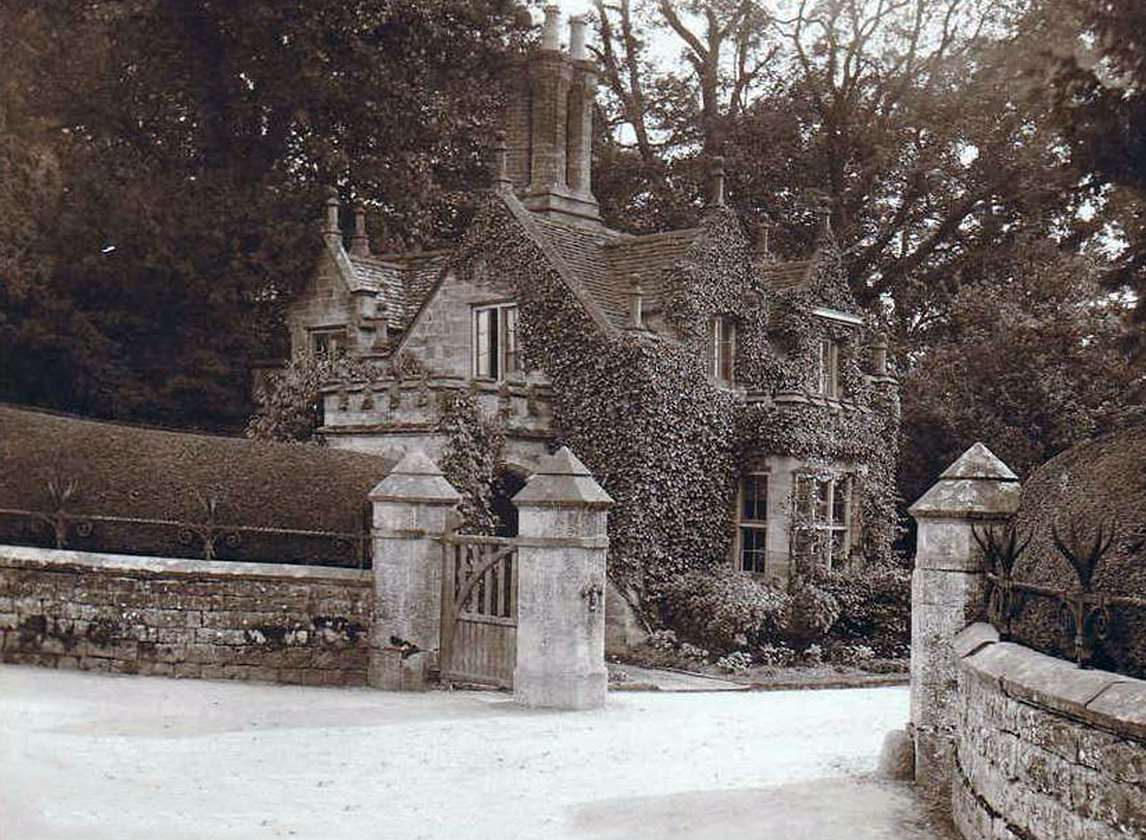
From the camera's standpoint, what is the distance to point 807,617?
21812 millimetres

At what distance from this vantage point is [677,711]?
1277 cm

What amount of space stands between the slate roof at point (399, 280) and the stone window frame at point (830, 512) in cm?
766

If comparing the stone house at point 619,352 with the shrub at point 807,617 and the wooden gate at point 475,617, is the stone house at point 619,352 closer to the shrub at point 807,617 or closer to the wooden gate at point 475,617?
the shrub at point 807,617

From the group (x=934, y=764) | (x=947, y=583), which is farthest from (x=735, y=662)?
(x=947, y=583)

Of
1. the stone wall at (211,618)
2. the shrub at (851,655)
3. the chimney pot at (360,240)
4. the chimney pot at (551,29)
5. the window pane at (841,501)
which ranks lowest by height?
the shrub at (851,655)

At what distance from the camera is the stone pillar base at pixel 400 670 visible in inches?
509

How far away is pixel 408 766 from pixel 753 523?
1463cm

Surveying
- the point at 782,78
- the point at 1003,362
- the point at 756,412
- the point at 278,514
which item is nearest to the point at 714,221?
the point at 756,412

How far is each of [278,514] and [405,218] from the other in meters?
16.7

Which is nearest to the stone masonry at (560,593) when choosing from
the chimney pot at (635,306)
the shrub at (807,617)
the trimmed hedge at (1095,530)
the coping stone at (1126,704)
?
the trimmed hedge at (1095,530)

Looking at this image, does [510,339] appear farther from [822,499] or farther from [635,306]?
[822,499]

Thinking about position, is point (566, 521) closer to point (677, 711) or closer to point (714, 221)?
point (677, 711)

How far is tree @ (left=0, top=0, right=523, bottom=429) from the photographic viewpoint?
25.7 meters

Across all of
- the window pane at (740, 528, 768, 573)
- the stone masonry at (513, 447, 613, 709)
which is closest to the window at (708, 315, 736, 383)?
the window pane at (740, 528, 768, 573)
